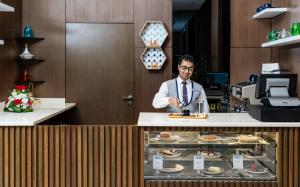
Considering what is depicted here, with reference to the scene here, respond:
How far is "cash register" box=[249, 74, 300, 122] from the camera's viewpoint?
3303mm

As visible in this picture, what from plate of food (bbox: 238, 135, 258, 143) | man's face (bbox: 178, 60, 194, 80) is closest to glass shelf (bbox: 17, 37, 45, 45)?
man's face (bbox: 178, 60, 194, 80)

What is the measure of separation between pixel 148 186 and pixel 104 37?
2.95m

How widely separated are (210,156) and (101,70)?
9.24 ft

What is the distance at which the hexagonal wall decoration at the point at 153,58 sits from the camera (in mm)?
5641

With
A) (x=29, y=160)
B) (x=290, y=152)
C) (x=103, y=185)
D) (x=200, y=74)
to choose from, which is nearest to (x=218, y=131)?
(x=290, y=152)

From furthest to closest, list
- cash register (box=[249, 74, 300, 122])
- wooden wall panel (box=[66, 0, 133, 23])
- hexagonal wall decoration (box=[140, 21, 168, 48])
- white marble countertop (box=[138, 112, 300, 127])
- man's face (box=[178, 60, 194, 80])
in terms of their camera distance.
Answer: wooden wall panel (box=[66, 0, 133, 23]) → hexagonal wall decoration (box=[140, 21, 168, 48]) → man's face (box=[178, 60, 194, 80]) → cash register (box=[249, 74, 300, 122]) → white marble countertop (box=[138, 112, 300, 127])

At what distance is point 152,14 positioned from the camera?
5.68 m

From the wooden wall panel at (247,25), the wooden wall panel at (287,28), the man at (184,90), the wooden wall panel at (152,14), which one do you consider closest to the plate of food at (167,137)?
the man at (184,90)

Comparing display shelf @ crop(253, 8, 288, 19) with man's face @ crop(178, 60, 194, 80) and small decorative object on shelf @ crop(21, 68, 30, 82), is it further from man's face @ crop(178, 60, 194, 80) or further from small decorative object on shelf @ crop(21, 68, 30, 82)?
small decorative object on shelf @ crop(21, 68, 30, 82)

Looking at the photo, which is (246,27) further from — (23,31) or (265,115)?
(23,31)

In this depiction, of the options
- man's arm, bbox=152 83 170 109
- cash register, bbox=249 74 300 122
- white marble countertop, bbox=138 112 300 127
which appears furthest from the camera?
man's arm, bbox=152 83 170 109

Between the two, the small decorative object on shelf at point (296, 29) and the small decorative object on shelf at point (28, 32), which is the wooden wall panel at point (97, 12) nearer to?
the small decorative object on shelf at point (28, 32)

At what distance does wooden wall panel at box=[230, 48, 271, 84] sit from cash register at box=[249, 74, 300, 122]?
6.67ft

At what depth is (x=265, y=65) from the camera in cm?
543
